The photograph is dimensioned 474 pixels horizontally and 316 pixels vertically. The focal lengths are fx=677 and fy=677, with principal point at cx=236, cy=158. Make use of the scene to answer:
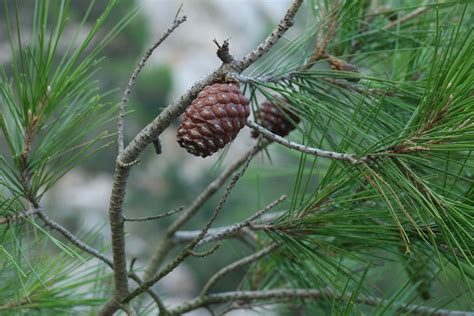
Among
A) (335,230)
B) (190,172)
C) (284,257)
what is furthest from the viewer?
(190,172)

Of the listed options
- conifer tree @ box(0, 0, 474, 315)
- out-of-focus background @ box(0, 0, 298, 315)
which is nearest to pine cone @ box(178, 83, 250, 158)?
conifer tree @ box(0, 0, 474, 315)

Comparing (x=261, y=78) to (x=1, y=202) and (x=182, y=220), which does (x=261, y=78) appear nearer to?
(x=1, y=202)

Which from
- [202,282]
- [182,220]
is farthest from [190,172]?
[182,220]

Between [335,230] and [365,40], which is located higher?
[365,40]

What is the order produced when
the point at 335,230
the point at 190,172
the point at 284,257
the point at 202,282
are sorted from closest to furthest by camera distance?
the point at 335,230 → the point at 284,257 → the point at 202,282 → the point at 190,172

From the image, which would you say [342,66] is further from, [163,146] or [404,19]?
[163,146]

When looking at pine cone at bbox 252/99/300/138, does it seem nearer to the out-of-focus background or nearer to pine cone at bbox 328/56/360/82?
pine cone at bbox 328/56/360/82
